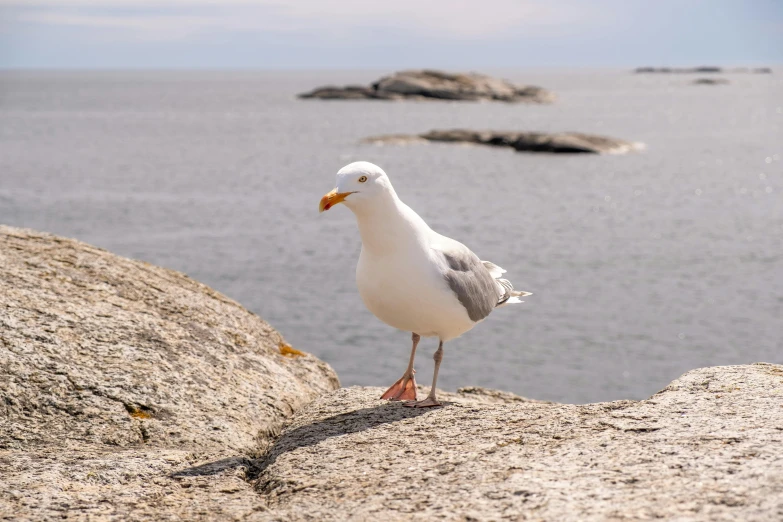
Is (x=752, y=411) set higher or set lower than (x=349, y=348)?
higher

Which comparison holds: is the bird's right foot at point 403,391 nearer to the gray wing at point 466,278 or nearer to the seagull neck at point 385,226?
the gray wing at point 466,278

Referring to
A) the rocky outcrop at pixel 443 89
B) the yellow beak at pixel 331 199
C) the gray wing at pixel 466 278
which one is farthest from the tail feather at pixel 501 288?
the rocky outcrop at pixel 443 89

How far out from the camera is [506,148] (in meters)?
84.3

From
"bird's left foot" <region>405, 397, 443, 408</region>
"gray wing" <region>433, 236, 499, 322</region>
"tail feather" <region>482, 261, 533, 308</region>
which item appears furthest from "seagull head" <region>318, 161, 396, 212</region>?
"tail feather" <region>482, 261, 533, 308</region>

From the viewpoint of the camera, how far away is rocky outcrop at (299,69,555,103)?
158000 millimetres

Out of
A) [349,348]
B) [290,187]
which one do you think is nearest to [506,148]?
[290,187]

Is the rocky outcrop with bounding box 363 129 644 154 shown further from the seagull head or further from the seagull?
the seagull head

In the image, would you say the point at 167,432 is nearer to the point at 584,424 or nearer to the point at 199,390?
the point at 199,390

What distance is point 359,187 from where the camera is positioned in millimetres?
6230

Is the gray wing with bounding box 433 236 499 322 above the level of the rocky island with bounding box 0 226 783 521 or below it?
above

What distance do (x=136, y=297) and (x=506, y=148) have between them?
79300mm

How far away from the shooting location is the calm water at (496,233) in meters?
26.5

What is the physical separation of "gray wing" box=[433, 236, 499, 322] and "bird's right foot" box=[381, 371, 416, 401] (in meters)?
0.76

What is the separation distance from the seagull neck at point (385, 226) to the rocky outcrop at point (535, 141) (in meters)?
74.6
